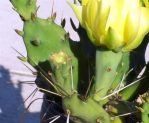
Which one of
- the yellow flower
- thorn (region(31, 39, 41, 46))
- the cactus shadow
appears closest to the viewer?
the yellow flower

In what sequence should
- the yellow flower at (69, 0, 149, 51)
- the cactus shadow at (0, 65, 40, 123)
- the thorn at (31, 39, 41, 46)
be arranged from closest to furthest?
the yellow flower at (69, 0, 149, 51) → the thorn at (31, 39, 41, 46) → the cactus shadow at (0, 65, 40, 123)

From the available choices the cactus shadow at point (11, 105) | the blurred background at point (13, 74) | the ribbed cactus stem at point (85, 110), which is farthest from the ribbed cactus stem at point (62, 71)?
the cactus shadow at point (11, 105)

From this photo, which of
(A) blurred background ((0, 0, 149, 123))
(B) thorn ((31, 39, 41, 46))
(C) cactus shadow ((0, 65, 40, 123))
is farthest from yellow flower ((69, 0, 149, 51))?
(C) cactus shadow ((0, 65, 40, 123))

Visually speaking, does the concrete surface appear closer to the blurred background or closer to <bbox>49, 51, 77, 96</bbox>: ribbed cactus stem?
the blurred background

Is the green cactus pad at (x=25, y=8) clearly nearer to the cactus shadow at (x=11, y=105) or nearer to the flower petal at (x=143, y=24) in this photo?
the flower petal at (x=143, y=24)

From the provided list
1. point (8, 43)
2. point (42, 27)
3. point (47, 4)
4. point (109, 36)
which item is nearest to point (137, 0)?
point (109, 36)

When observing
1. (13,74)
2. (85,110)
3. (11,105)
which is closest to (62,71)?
(85,110)

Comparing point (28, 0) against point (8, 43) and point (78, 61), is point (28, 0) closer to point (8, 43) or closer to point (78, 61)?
point (78, 61)
